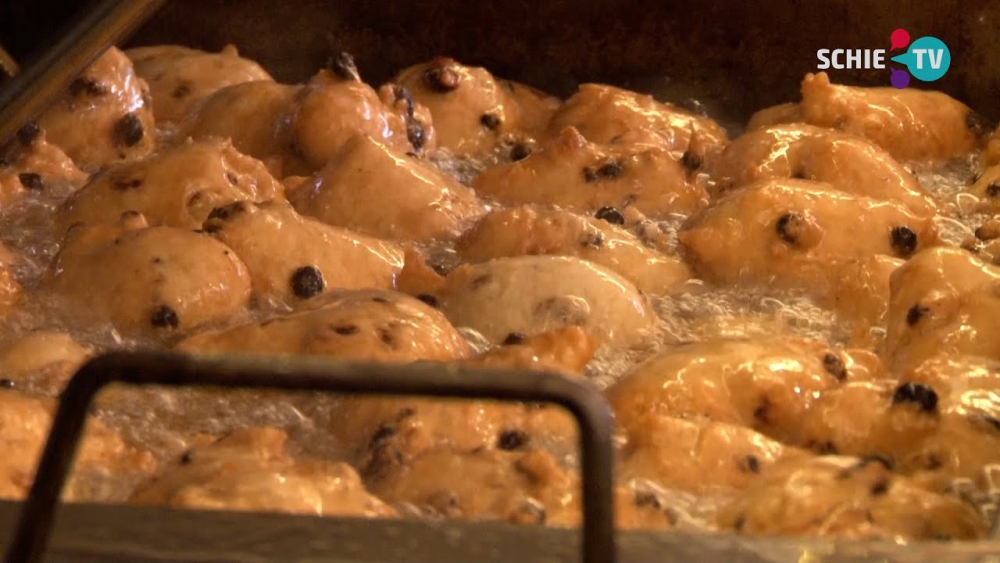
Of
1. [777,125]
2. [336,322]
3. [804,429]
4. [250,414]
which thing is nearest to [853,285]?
[804,429]

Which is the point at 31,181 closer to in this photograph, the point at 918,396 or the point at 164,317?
the point at 164,317

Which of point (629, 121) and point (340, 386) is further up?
point (340, 386)

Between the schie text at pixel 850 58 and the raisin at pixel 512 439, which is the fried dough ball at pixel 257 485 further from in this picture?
the schie text at pixel 850 58

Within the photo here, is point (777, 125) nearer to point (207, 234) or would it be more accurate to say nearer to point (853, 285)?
point (853, 285)

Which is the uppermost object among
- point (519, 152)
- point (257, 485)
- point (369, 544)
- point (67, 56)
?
point (67, 56)

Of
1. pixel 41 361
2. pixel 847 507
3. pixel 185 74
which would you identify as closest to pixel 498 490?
pixel 847 507

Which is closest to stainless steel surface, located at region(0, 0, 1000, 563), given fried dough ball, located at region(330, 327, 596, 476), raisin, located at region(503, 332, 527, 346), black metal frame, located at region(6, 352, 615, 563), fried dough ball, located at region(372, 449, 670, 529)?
raisin, located at region(503, 332, 527, 346)
